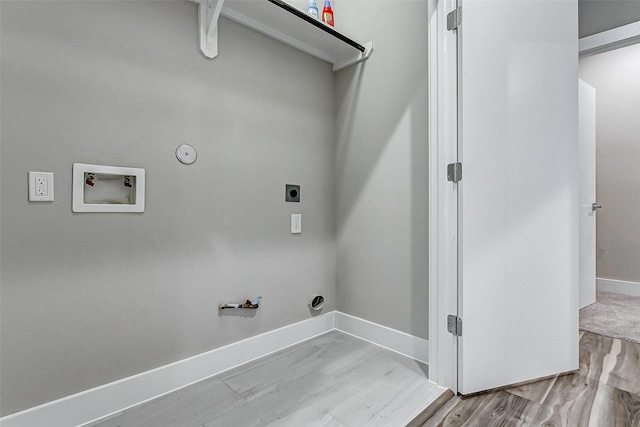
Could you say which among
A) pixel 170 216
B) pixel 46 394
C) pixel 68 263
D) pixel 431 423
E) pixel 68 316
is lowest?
pixel 431 423

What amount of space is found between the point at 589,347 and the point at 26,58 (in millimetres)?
3339

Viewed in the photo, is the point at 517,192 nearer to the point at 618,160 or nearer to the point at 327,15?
the point at 327,15

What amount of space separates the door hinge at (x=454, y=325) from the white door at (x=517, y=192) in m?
0.03

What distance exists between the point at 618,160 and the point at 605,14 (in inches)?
59.9

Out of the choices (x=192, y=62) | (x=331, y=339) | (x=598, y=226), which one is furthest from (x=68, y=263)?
(x=598, y=226)

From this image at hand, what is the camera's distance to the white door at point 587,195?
8.54ft

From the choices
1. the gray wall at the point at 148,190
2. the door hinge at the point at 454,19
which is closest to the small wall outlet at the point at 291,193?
the gray wall at the point at 148,190

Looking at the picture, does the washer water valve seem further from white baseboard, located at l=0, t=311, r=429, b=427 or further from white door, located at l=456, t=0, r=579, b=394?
white door, located at l=456, t=0, r=579, b=394

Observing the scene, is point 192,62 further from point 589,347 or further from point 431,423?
point 589,347

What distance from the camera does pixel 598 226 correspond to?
3232 millimetres

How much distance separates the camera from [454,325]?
1.57 metres

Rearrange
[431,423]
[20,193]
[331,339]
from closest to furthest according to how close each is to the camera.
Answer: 1. [20,193]
2. [431,423]
3. [331,339]

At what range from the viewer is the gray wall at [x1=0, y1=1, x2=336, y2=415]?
47.1 inches

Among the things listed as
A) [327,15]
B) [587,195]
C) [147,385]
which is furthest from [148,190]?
[587,195]
